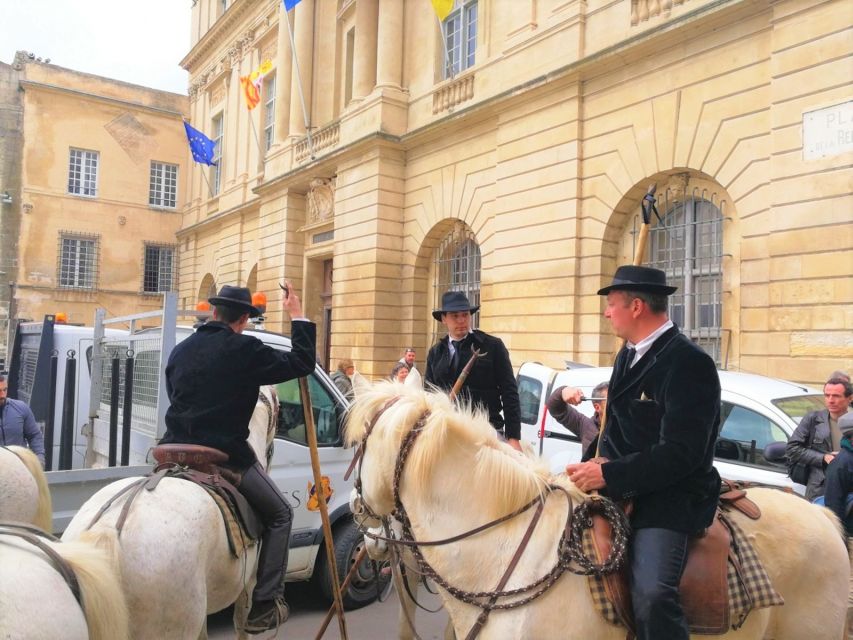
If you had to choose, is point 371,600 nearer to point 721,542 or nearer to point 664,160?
point 721,542

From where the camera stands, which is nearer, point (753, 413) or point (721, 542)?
point (721, 542)

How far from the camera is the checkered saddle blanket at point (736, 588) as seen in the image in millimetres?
2549

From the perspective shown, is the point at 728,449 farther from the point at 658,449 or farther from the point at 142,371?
the point at 142,371

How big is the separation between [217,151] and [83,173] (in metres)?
7.29

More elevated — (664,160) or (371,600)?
(664,160)

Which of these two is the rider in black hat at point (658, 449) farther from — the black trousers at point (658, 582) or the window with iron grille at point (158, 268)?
the window with iron grille at point (158, 268)

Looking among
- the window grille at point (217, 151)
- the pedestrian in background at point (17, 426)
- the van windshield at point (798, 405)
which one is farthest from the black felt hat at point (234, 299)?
the window grille at point (217, 151)

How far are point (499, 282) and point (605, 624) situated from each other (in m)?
Answer: 11.6

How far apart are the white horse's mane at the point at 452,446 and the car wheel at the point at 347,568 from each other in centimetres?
330

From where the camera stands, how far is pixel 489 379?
5133mm

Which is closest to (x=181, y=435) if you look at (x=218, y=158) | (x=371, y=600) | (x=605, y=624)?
(x=605, y=624)

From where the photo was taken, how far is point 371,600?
611cm

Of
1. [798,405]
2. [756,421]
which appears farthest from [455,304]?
[798,405]

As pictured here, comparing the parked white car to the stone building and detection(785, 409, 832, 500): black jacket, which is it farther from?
the stone building
